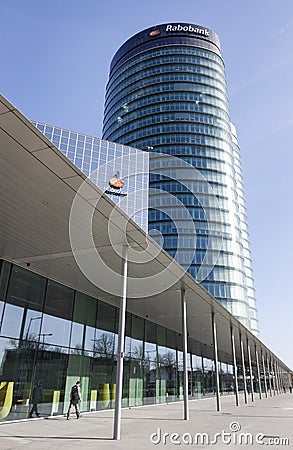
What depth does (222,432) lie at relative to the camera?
10.9m

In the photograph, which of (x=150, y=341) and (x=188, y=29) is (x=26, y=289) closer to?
(x=150, y=341)

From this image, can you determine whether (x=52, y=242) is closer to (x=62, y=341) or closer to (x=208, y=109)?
(x=62, y=341)

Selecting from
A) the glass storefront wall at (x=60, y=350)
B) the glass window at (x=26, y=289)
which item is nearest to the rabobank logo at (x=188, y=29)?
the glass storefront wall at (x=60, y=350)

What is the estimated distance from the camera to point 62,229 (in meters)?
10.6

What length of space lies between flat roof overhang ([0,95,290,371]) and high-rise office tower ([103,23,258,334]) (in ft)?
177

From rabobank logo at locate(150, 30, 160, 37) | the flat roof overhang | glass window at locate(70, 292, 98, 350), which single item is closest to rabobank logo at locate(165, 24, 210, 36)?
rabobank logo at locate(150, 30, 160, 37)

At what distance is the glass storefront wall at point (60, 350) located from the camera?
41.8 feet

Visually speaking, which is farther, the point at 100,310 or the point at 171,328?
the point at 171,328

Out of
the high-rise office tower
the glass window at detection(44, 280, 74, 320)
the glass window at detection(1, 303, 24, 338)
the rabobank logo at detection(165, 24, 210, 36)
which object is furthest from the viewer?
the rabobank logo at detection(165, 24, 210, 36)

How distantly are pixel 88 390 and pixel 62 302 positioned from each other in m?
4.28

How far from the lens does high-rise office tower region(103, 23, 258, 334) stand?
241 ft

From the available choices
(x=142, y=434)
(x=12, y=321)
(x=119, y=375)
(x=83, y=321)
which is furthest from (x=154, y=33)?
(x=142, y=434)

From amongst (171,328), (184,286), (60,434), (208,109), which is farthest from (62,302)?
(208,109)

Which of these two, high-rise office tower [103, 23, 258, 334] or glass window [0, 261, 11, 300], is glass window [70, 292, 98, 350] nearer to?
glass window [0, 261, 11, 300]
